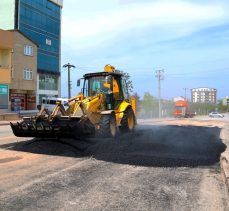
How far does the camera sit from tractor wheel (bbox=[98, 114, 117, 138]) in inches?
569

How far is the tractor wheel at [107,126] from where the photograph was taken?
14.4 m

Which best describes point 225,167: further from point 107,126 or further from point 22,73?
point 22,73

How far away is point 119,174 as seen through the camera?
892 cm

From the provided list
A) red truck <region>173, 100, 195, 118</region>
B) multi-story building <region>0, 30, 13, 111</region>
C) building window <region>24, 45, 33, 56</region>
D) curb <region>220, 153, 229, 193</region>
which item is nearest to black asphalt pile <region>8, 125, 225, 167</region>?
curb <region>220, 153, 229, 193</region>

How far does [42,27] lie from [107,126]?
48.2m

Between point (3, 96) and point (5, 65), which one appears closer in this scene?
point (3, 96)

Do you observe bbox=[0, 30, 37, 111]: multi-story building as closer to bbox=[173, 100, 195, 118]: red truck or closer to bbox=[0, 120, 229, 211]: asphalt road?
bbox=[173, 100, 195, 118]: red truck

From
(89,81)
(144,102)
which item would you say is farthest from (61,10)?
(89,81)

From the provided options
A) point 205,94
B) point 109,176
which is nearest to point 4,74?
point 109,176

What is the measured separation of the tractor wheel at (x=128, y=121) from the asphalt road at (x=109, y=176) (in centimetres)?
362

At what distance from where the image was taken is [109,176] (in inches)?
342

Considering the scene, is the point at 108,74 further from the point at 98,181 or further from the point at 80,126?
the point at 98,181

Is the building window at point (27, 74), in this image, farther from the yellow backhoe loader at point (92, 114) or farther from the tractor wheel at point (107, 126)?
the tractor wheel at point (107, 126)

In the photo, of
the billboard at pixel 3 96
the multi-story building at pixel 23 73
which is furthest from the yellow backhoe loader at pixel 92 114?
the multi-story building at pixel 23 73
